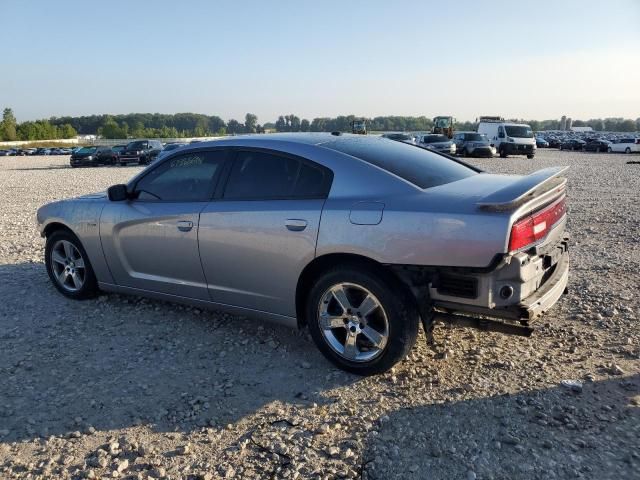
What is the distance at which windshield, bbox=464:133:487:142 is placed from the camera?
107ft

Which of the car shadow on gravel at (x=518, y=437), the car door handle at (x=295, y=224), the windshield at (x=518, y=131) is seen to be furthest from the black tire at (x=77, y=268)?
the windshield at (x=518, y=131)

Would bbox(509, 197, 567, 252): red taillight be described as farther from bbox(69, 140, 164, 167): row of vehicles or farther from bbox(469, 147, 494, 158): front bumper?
bbox(69, 140, 164, 167): row of vehicles

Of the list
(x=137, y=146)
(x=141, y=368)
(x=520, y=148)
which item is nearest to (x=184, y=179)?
(x=141, y=368)

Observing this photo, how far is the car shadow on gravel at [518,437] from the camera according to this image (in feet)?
8.55

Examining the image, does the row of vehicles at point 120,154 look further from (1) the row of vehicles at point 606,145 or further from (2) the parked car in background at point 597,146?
(2) the parked car in background at point 597,146

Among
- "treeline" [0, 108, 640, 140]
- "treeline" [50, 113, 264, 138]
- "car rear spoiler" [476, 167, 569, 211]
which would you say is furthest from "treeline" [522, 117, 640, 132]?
"car rear spoiler" [476, 167, 569, 211]

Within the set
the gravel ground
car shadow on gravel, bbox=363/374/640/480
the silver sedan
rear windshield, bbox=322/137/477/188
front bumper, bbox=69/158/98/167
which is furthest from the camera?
front bumper, bbox=69/158/98/167

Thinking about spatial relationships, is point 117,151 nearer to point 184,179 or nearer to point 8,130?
point 184,179

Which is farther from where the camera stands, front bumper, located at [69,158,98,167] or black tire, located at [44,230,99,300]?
front bumper, located at [69,158,98,167]

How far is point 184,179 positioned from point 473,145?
29.7m

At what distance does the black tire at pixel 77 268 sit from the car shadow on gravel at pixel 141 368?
0.34ft

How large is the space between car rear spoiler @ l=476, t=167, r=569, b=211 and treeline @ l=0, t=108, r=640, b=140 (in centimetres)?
7041

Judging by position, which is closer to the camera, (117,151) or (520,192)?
(520,192)

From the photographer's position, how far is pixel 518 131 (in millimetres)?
32625
